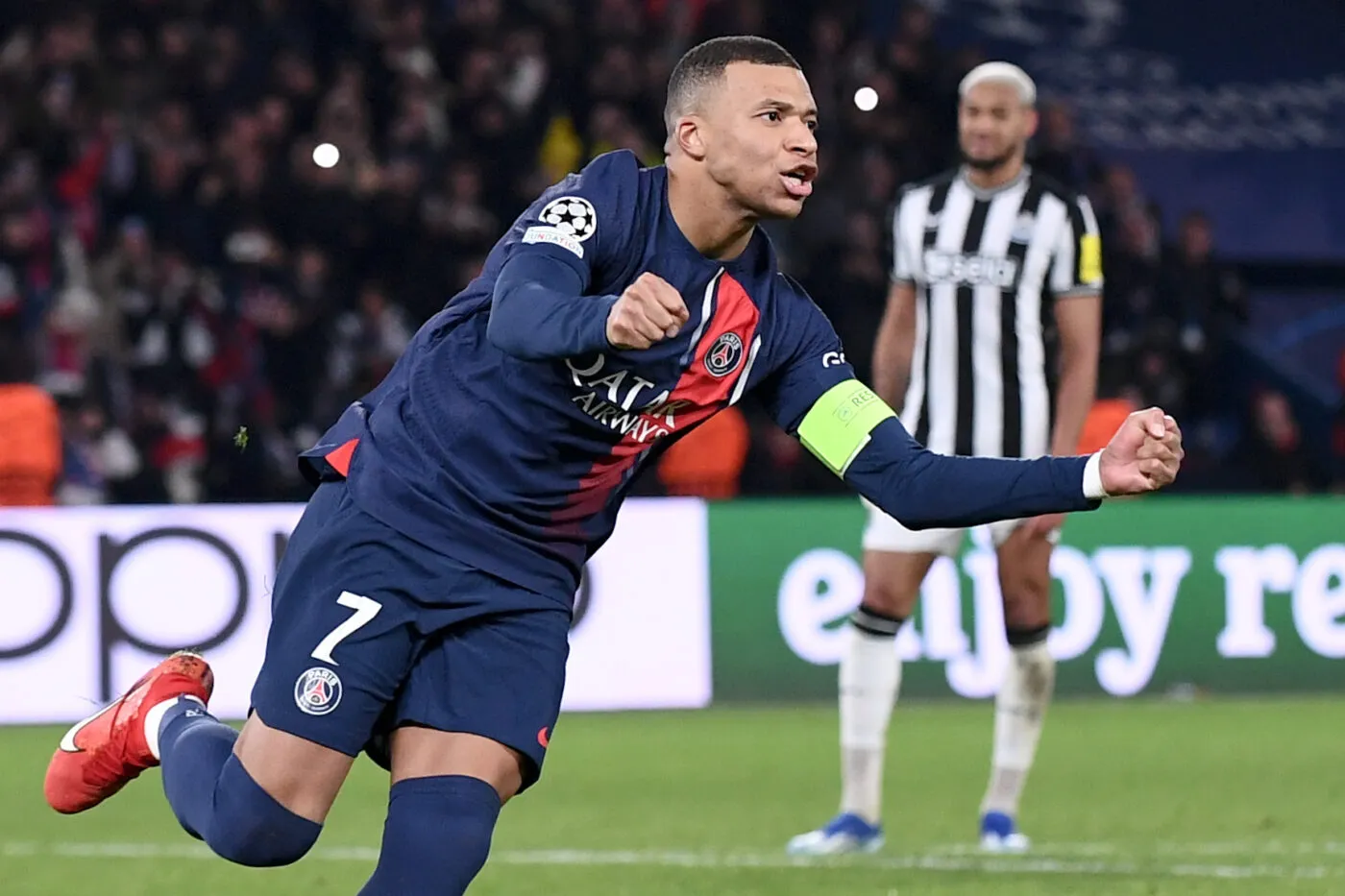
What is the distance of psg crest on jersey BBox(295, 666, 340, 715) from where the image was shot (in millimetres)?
4332

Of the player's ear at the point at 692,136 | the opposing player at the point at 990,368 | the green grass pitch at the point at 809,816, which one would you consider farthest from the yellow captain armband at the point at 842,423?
the opposing player at the point at 990,368

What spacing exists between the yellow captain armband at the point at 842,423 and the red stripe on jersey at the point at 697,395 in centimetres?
18

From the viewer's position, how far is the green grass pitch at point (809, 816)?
20.4ft

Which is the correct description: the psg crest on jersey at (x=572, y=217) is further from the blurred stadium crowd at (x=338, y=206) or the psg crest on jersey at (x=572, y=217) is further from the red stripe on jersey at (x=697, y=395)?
the blurred stadium crowd at (x=338, y=206)

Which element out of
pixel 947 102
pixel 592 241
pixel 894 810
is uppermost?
pixel 947 102

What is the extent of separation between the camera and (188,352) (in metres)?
13.6

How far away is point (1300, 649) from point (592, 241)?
306 inches

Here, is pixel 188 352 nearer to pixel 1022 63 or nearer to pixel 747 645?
pixel 747 645

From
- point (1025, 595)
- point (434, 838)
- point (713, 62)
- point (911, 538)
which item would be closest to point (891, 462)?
point (713, 62)

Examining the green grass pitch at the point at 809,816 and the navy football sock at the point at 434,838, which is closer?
the navy football sock at the point at 434,838

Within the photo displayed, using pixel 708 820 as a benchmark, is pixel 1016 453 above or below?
above

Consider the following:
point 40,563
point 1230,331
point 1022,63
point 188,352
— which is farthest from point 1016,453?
point 1022,63

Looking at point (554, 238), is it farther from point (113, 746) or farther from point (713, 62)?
point (113, 746)

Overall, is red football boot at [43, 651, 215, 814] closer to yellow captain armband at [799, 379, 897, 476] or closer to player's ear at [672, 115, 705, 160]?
yellow captain armband at [799, 379, 897, 476]
